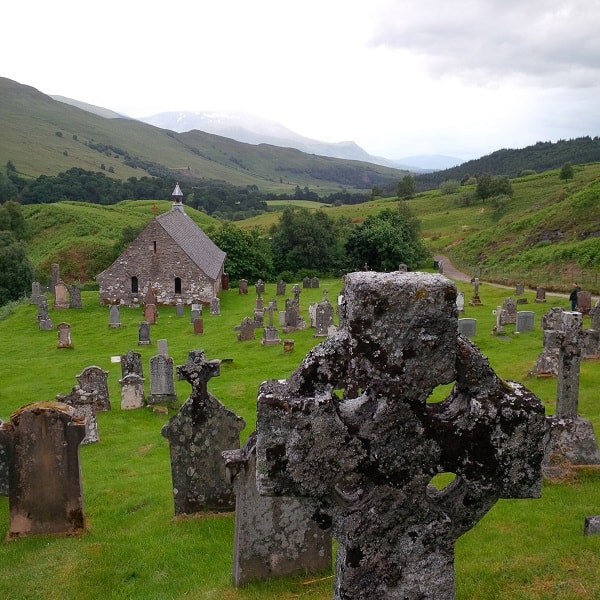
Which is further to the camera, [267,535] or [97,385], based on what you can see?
[97,385]

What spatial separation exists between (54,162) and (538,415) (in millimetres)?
162030

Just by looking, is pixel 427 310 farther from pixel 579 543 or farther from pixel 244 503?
pixel 579 543

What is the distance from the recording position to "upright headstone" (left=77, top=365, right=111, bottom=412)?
16.9 meters

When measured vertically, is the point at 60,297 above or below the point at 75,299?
above

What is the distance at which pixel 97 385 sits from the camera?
17.1 metres

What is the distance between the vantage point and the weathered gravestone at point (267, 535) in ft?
22.3

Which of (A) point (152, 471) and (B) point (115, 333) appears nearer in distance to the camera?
(A) point (152, 471)

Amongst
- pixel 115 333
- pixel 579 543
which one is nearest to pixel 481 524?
pixel 579 543

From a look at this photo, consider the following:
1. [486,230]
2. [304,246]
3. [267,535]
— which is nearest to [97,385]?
[267,535]

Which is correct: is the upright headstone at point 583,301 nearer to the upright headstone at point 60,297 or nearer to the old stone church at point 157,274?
the old stone church at point 157,274

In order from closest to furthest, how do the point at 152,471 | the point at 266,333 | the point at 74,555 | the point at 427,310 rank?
the point at 427,310 → the point at 74,555 → the point at 152,471 → the point at 266,333

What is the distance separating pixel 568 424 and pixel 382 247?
4125cm

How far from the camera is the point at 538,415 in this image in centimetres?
318

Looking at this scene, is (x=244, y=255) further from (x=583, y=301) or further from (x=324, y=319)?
(x=583, y=301)
